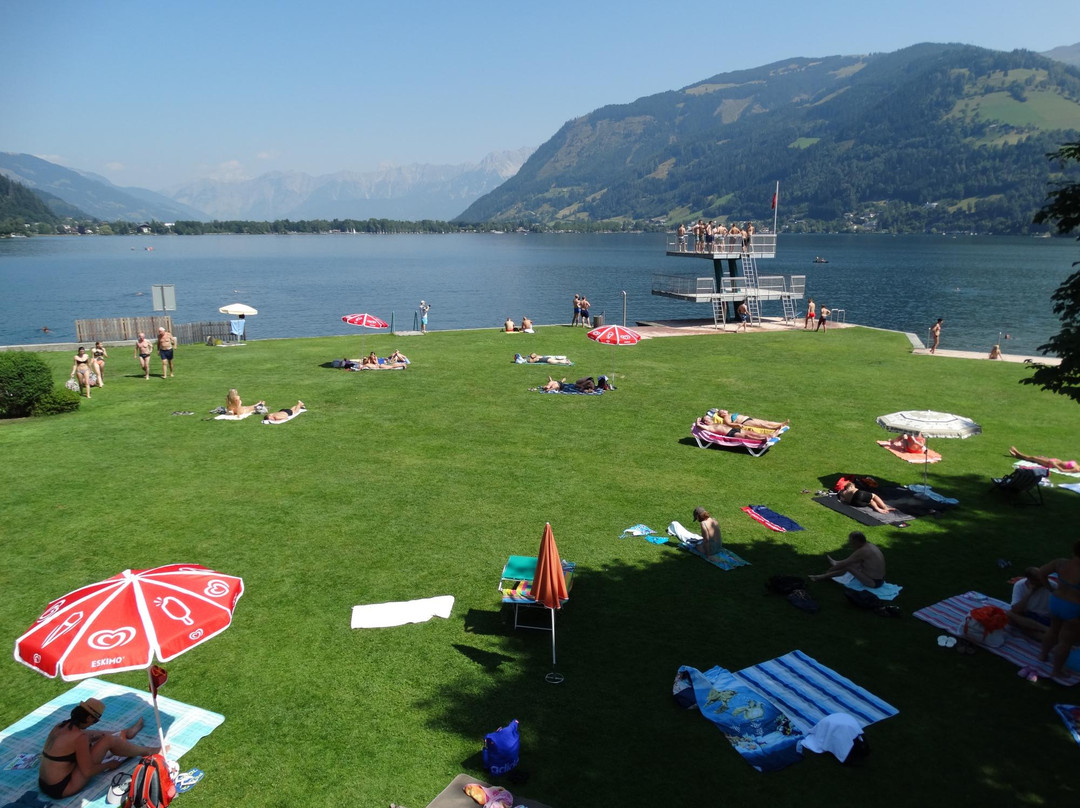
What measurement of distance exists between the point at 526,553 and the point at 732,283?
126 feet

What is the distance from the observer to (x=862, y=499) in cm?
1492

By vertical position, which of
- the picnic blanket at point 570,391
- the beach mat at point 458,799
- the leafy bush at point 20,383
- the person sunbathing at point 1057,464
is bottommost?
the beach mat at point 458,799

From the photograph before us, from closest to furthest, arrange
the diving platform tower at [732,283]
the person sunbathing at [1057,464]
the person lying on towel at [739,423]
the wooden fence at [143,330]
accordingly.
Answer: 1. the person sunbathing at [1057,464]
2. the person lying on towel at [739,423]
3. the wooden fence at [143,330]
4. the diving platform tower at [732,283]

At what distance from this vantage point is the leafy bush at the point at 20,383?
2128 centimetres

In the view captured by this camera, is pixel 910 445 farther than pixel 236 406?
No

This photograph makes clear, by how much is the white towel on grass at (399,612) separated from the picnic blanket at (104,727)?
2.46 metres

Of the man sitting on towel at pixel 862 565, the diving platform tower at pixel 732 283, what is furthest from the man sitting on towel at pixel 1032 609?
the diving platform tower at pixel 732 283

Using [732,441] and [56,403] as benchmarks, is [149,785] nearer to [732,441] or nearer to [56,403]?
[732,441]

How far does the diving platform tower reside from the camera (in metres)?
45.7

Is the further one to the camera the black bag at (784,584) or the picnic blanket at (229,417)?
the picnic blanket at (229,417)

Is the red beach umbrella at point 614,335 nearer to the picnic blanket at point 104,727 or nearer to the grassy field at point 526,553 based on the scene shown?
the grassy field at point 526,553

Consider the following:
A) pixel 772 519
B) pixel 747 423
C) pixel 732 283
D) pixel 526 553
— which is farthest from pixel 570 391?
pixel 732 283

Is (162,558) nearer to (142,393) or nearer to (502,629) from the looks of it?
(502,629)

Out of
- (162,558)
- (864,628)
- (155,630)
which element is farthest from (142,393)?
(864,628)
